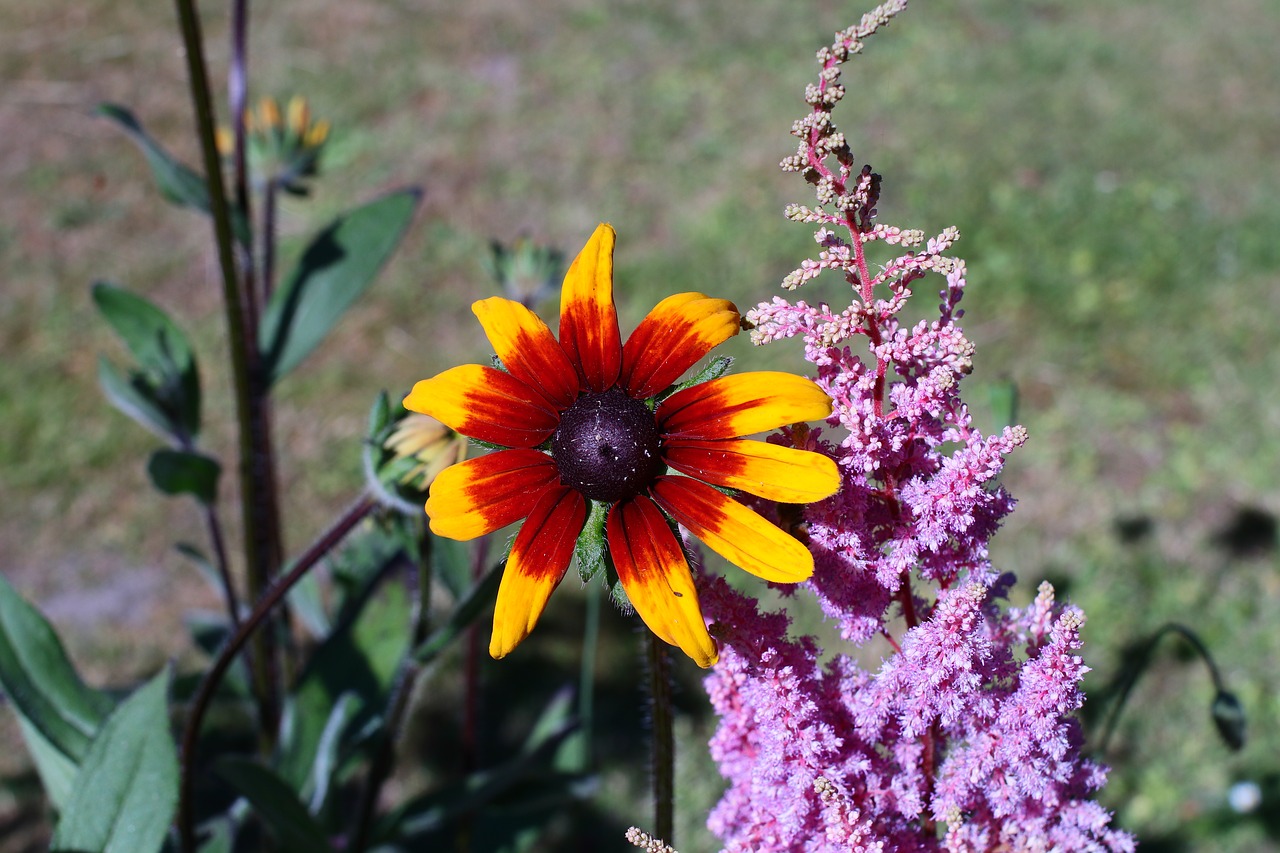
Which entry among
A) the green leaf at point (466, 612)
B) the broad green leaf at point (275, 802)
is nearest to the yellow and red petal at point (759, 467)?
the green leaf at point (466, 612)

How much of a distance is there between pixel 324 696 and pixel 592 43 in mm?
3540

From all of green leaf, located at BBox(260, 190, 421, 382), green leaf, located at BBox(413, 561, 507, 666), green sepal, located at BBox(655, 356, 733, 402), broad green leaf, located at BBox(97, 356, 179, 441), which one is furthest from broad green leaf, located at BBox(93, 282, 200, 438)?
green sepal, located at BBox(655, 356, 733, 402)

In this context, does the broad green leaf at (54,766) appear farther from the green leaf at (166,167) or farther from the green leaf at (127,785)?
the green leaf at (166,167)

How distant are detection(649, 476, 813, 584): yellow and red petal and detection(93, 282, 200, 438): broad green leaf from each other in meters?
1.02

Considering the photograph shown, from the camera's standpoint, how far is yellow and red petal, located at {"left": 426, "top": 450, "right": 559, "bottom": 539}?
87 centimetres

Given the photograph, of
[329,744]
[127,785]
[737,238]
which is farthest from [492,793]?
[737,238]

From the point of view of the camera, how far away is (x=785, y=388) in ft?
2.79

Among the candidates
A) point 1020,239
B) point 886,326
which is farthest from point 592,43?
point 886,326

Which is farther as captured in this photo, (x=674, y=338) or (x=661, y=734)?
(x=661, y=734)

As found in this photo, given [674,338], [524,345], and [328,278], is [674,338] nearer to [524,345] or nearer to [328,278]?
[524,345]

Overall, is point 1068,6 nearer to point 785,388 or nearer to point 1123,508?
point 1123,508

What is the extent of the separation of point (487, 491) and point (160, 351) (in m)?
1.02

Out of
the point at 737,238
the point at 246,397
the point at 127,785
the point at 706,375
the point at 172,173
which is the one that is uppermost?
the point at 737,238

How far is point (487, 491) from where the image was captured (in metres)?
0.90
